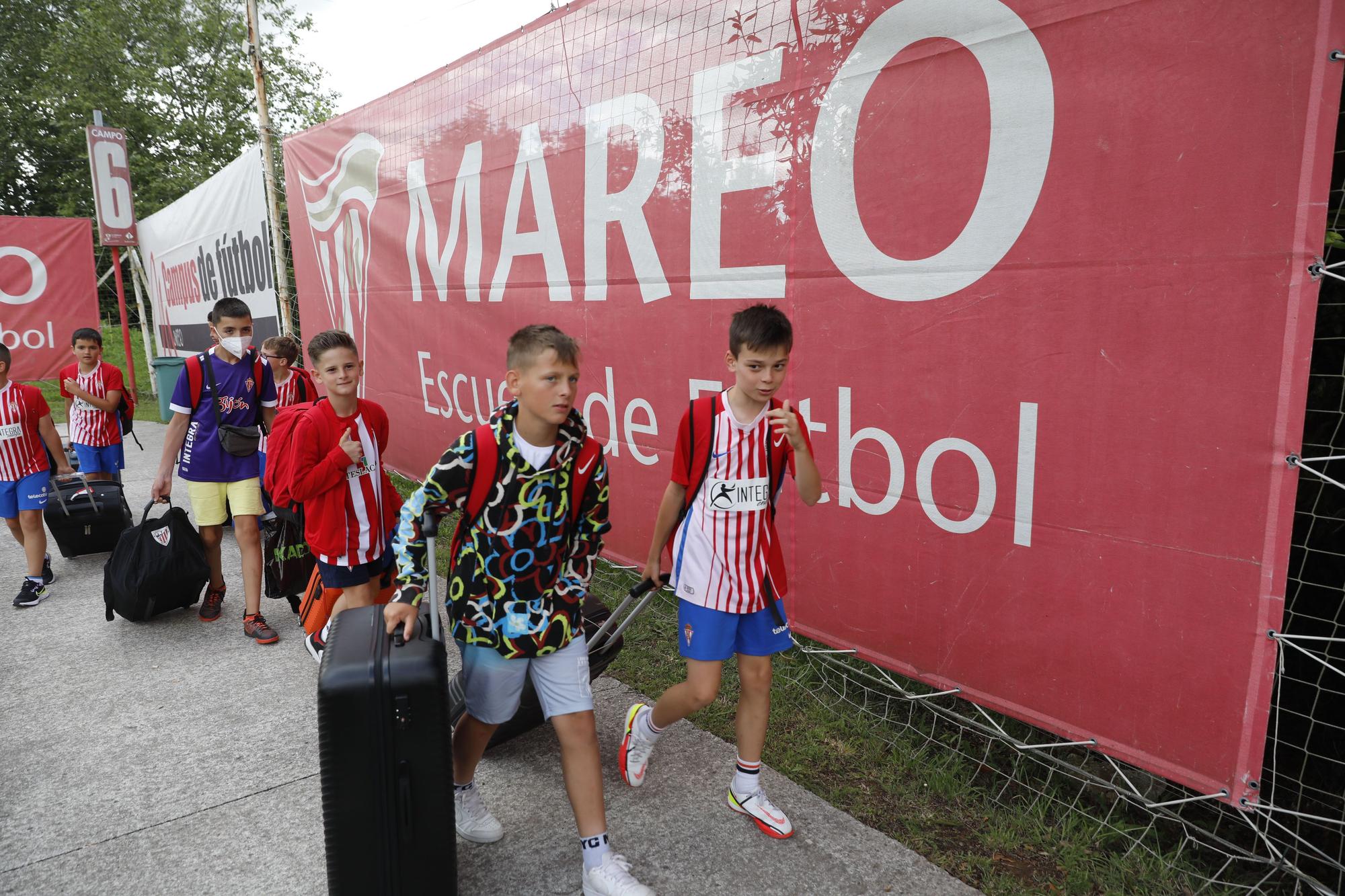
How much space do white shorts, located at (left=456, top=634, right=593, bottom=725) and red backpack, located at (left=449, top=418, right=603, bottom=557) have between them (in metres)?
0.31

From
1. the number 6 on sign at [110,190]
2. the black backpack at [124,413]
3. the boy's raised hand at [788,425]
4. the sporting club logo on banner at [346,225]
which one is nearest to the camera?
the boy's raised hand at [788,425]

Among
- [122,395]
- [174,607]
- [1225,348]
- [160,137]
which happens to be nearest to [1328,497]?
[1225,348]

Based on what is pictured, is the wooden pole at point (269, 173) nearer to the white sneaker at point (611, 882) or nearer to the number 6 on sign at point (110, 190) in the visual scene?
the number 6 on sign at point (110, 190)

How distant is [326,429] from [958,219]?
249 centimetres

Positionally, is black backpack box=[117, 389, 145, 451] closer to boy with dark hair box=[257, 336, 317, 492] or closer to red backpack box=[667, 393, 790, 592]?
boy with dark hair box=[257, 336, 317, 492]

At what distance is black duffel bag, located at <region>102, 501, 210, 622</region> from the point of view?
4168mm

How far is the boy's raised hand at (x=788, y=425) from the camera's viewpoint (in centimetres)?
232

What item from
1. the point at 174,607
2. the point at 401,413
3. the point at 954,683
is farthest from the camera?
the point at 401,413

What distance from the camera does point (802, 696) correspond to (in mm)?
3385

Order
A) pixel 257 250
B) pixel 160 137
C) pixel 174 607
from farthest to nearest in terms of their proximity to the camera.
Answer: pixel 160 137
pixel 257 250
pixel 174 607

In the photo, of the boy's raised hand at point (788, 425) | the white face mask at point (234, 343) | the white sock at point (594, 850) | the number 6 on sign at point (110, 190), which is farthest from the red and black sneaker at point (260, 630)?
the number 6 on sign at point (110, 190)

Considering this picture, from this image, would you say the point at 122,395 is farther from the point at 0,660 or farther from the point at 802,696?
the point at 802,696

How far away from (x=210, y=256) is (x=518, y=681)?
9.12m

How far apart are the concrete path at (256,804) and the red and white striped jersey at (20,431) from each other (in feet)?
4.73
